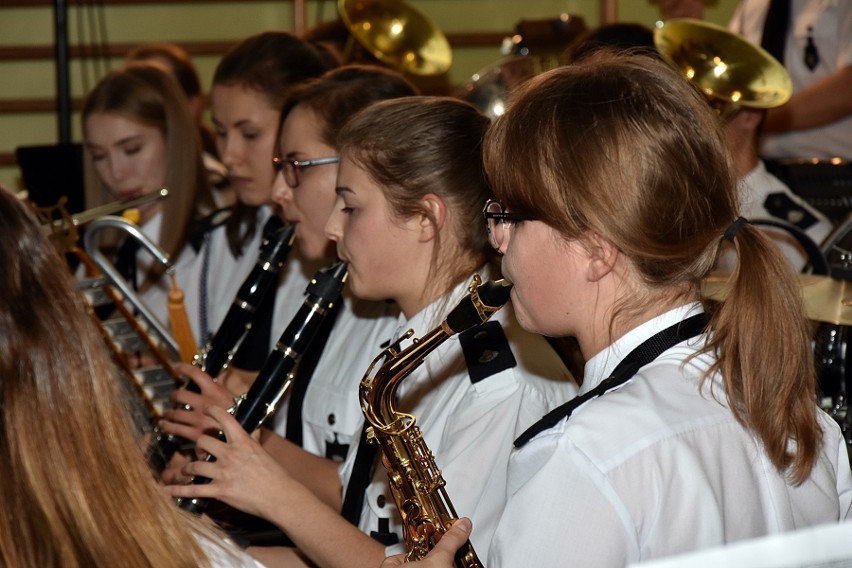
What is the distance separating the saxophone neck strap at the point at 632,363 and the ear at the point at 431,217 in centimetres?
56

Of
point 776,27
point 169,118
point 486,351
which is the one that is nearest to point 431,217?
point 486,351

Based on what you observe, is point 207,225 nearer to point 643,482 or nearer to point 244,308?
point 244,308

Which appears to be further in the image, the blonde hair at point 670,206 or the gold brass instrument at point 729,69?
the gold brass instrument at point 729,69

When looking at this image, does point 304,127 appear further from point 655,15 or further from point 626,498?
point 655,15

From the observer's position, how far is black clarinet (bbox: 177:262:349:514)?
6.24ft

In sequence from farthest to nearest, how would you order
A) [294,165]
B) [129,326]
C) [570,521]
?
1. [129,326]
2. [294,165]
3. [570,521]

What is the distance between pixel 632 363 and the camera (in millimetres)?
1270

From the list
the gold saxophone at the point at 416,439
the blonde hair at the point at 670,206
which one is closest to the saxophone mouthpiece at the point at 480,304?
the gold saxophone at the point at 416,439

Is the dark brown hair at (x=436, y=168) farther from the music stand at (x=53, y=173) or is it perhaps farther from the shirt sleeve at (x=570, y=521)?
the music stand at (x=53, y=173)

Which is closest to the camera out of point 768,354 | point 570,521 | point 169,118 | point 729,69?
point 570,521

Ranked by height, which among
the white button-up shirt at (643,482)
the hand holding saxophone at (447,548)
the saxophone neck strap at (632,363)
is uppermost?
the saxophone neck strap at (632,363)

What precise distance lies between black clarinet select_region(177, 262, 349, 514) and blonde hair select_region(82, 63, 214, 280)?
1224 mm

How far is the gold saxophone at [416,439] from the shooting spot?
4.65 ft

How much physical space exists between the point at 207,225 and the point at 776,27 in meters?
2.04
